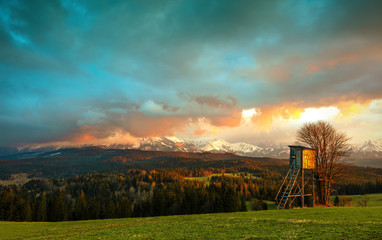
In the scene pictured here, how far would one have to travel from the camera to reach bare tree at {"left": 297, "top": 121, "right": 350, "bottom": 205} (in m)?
57.3

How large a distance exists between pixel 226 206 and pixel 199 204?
48.9 ft

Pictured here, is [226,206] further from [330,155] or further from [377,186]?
[377,186]

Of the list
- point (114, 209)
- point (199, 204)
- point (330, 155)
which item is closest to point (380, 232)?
point (330, 155)

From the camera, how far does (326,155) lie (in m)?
58.6

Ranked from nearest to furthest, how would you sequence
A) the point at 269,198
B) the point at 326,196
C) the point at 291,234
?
the point at 291,234 → the point at 326,196 → the point at 269,198

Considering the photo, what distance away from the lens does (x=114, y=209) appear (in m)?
108

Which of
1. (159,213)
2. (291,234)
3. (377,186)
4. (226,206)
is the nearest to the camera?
(291,234)

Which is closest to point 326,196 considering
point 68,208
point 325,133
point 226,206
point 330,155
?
point 330,155

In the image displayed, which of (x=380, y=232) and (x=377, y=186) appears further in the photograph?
(x=377, y=186)

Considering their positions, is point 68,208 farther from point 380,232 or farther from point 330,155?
point 380,232

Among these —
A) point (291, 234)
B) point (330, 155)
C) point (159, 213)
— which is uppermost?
point (330, 155)

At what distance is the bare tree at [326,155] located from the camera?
57.3 metres

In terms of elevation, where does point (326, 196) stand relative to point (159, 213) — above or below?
above

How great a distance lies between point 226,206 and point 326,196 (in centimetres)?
5251
